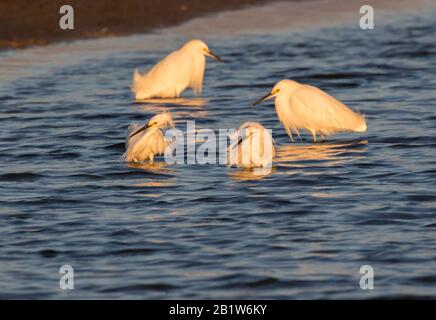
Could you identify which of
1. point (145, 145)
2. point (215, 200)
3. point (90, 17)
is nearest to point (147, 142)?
point (145, 145)

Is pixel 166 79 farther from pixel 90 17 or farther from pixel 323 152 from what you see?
pixel 90 17

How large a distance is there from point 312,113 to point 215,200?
2.86 metres

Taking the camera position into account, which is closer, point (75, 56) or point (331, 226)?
point (331, 226)

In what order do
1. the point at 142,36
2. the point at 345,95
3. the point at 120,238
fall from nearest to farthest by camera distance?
the point at 120,238 → the point at 345,95 → the point at 142,36

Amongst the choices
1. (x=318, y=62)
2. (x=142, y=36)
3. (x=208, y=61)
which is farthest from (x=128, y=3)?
(x=318, y=62)

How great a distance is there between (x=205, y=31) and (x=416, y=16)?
459 cm

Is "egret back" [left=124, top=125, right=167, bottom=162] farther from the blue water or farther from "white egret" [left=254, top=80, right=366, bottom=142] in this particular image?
"white egret" [left=254, top=80, right=366, bottom=142]

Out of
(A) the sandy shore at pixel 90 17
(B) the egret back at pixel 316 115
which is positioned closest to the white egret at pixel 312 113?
(B) the egret back at pixel 316 115

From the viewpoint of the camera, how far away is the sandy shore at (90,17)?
1955 centimetres

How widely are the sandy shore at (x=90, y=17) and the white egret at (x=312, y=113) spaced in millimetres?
6913

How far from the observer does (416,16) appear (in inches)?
915

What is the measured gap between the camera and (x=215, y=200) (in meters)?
10.8

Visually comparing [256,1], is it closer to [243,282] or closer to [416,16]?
[416,16]

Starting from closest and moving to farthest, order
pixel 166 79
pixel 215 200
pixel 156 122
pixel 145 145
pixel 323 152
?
pixel 215 200 → pixel 145 145 → pixel 156 122 → pixel 323 152 → pixel 166 79
